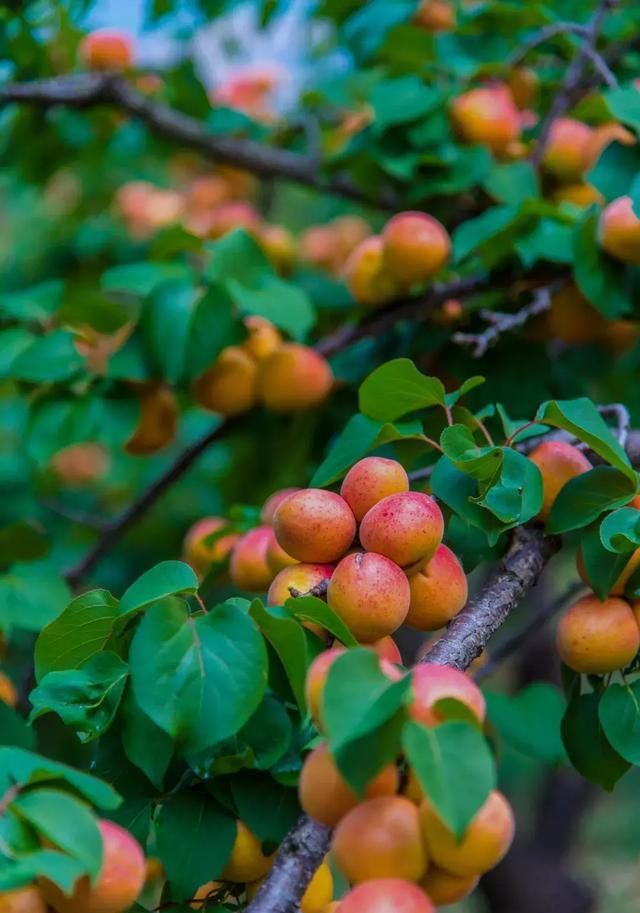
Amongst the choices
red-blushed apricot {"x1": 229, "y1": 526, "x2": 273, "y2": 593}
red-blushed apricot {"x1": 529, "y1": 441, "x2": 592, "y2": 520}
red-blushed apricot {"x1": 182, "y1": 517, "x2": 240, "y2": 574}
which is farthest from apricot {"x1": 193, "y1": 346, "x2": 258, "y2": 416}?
red-blushed apricot {"x1": 529, "y1": 441, "x2": 592, "y2": 520}

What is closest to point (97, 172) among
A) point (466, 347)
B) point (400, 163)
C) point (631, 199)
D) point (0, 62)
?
point (0, 62)

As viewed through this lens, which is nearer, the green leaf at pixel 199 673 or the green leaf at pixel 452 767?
the green leaf at pixel 452 767

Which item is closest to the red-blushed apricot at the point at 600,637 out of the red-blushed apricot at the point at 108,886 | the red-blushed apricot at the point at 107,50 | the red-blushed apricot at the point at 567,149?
the red-blushed apricot at the point at 108,886

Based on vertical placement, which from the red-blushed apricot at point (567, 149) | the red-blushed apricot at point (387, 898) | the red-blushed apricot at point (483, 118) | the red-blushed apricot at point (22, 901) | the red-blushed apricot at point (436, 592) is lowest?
the red-blushed apricot at point (567, 149)

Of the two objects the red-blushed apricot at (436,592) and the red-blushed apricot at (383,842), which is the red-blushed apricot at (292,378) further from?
the red-blushed apricot at (383,842)

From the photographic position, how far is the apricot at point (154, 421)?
119 cm

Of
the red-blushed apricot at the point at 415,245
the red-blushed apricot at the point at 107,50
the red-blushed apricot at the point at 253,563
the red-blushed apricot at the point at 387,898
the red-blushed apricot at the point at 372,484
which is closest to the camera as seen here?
the red-blushed apricot at the point at 387,898

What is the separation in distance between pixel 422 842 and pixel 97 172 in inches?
64.9

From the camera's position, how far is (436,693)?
48 cm

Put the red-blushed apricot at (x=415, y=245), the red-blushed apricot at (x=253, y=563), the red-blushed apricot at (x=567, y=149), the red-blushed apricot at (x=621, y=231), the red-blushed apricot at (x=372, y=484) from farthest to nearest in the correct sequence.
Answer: the red-blushed apricot at (x=567, y=149) < the red-blushed apricot at (x=415, y=245) < the red-blushed apricot at (x=621, y=231) < the red-blushed apricot at (x=253, y=563) < the red-blushed apricot at (x=372, y=484)

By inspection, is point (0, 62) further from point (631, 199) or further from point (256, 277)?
point (631, 199)

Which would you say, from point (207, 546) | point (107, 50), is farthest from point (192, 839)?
point (107, 50)

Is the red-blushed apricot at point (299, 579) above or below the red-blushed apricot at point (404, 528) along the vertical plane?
below

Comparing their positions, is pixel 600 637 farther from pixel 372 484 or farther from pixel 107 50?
pixel 107 50
